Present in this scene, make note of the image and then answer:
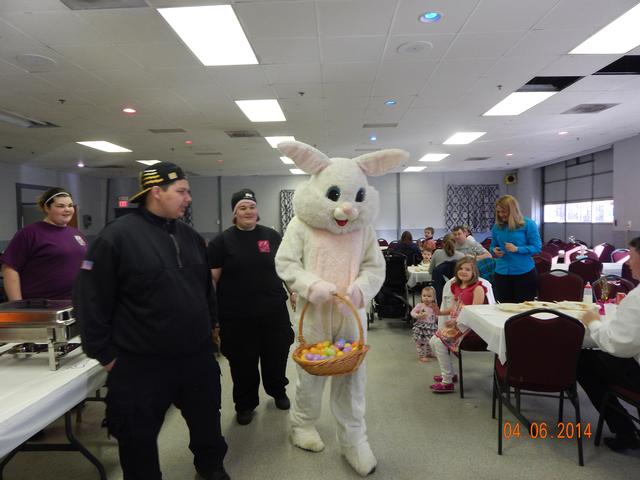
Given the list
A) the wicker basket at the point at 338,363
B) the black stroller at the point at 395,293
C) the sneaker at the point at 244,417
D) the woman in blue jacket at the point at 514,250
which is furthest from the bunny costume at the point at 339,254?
the black stroller at the point at 395,293

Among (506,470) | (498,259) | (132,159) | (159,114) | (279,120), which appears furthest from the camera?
(132,159)

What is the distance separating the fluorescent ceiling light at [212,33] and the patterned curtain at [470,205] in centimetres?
1060

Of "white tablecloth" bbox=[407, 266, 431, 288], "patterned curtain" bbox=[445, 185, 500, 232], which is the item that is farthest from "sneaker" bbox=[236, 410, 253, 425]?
"patterned curtain" bbox=[445, 185, 500, 232]

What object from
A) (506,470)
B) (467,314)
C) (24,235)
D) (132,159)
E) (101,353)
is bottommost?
(506,470)

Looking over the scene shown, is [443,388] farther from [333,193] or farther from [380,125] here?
[380,125]

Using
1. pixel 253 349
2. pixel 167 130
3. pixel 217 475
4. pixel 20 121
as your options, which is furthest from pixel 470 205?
pixel 217 475

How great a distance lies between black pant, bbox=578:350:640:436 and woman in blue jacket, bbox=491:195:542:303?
1230 mm

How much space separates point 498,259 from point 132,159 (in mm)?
8529

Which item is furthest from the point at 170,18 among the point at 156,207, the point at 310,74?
the point at 156,207

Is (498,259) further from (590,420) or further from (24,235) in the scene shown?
(24,235)

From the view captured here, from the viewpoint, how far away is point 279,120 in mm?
6184

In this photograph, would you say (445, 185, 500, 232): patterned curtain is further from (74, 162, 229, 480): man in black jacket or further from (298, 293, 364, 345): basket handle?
(74, 162, 229, 480): man in black jacket

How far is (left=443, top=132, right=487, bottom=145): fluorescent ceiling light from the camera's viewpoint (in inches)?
293

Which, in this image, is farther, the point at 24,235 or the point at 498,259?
the point at 498,259
